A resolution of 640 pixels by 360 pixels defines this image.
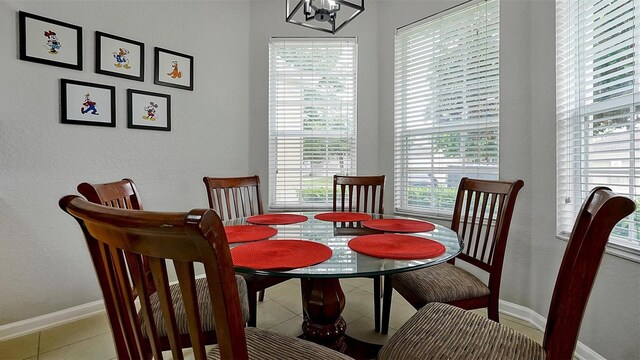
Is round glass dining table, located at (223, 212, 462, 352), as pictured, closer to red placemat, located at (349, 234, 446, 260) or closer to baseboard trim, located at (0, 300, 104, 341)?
red placemat, located at (349, 234, 446, 260)

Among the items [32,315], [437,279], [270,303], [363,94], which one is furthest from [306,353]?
[363,94]

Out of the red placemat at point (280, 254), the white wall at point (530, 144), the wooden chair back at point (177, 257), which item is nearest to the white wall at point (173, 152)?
the white wall at point (530, 144)

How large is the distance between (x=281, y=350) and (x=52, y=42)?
2.33 metres

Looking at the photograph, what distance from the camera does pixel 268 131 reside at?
2.96m

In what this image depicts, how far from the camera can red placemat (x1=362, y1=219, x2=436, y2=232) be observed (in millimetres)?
1500

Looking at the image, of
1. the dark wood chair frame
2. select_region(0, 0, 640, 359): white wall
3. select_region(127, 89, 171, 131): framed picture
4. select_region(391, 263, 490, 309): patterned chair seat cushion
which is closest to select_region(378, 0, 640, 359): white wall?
select_region(0, 0, 640, 359): white wall

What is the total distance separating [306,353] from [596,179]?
1.75 m

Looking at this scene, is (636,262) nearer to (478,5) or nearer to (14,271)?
(478,5)

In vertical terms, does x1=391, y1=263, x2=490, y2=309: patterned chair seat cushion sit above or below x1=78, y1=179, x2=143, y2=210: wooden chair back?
below

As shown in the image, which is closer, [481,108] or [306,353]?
[306,353]

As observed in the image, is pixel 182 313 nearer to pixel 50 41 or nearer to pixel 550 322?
pixel 550 322

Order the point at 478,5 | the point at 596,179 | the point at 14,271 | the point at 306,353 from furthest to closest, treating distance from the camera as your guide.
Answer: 1. the point at 478,5
2. the point at 14,271
3. the point at 596,179
4. the point at 306,353

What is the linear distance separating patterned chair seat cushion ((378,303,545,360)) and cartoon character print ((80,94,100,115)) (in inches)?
91.3

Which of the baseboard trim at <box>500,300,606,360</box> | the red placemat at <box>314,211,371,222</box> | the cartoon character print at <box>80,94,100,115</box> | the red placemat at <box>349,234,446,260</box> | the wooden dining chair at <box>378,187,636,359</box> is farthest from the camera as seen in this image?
the cartoon character print at <box>80,94,100,115</box>
